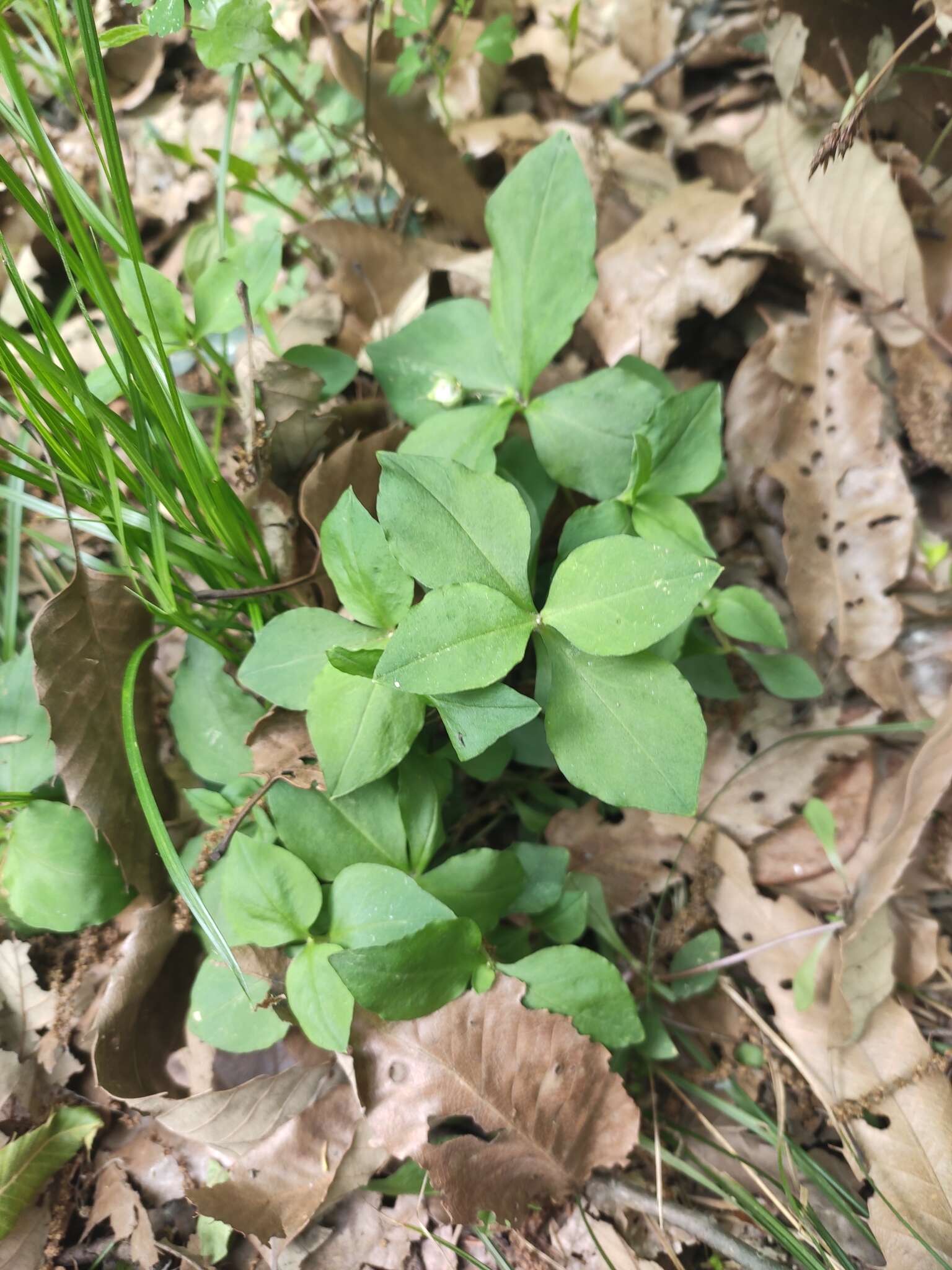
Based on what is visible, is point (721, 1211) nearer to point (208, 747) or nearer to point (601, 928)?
point (601, 928)

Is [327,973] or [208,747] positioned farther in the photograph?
[208,747]

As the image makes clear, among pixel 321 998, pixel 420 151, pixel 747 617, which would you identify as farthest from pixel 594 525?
pixel 420 151

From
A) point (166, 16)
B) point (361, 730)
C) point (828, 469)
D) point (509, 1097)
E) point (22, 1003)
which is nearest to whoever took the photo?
point (166, 16)

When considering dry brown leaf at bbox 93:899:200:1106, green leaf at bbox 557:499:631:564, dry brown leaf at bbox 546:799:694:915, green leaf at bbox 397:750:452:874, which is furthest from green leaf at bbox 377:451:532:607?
dry brown leaf at bbox 93:899:200:1106

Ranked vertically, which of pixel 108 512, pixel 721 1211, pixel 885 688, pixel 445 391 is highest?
pixel 108 512

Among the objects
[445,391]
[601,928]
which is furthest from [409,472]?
[601,928]

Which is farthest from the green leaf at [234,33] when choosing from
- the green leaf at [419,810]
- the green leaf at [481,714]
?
the green leaf at [419,810]

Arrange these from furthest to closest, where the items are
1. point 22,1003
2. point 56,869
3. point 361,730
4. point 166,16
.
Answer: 1. point 22,1003
2. point 56,869
3. point 361,730
4. point 166,16

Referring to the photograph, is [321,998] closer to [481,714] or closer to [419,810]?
[419,810]
